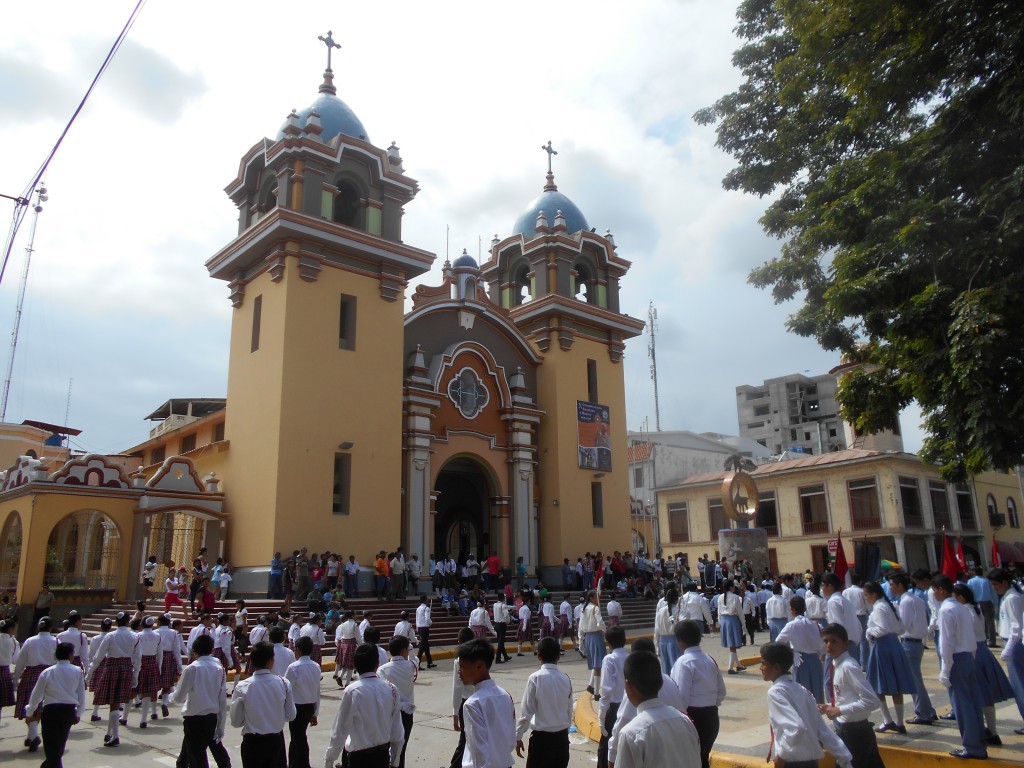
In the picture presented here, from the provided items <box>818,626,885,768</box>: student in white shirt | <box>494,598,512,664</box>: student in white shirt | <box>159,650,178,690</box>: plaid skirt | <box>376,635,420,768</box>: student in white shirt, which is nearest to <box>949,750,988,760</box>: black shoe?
<box>818,626,885,768</box>: student in white shirt

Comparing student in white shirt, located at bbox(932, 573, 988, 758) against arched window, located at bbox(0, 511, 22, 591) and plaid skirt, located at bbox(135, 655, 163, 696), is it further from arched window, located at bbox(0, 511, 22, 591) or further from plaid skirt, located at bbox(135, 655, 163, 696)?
arched window, located at bbox(0, 511, 22, 591)

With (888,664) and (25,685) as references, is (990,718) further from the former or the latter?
(25,685)

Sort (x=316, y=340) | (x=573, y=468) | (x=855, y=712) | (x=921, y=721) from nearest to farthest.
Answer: (x=855, y=712) < (x=921, y=721) < (x=316, y=340) < (x=573, y=468)

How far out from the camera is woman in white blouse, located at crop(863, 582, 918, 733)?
8961 millimetres

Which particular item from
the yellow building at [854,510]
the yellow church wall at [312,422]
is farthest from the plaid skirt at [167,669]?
the yellow building at [854,510]

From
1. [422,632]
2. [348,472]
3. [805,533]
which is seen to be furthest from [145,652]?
[805,533]

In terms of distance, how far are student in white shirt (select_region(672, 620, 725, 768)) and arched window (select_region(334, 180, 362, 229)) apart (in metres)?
20.6

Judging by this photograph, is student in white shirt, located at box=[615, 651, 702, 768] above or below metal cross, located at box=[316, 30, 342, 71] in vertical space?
below

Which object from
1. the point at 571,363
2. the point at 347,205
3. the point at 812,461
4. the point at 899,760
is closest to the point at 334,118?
the point at 347,205

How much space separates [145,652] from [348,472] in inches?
434

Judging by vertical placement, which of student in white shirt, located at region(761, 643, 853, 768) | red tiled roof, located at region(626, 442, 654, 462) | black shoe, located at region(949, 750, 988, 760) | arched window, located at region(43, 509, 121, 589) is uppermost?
red tiled roof, located at region(626, 442, 654, 462)

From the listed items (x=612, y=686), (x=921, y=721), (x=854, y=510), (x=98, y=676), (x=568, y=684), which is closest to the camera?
(x=568, y=684)

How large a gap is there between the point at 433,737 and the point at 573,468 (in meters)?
18.9

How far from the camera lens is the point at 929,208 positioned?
10047 millimetres
